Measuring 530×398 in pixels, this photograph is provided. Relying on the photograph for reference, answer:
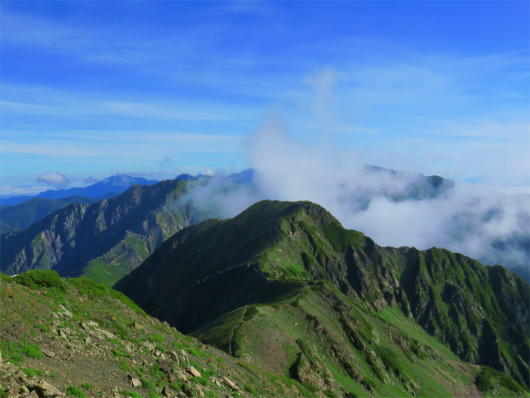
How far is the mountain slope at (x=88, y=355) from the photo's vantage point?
101 ft

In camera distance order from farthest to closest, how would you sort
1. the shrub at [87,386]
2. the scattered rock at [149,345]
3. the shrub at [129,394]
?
the scattered rock at [149,345]
the shrub at [129,394]
the shrub at [87,386]

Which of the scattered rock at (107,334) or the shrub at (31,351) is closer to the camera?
the shrub at (31,351)

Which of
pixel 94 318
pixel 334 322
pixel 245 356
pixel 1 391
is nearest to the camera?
pixel 1 391

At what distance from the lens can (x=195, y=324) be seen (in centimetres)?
19638

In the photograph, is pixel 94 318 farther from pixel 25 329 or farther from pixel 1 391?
pixel 1 391

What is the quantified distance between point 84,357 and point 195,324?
166 meters

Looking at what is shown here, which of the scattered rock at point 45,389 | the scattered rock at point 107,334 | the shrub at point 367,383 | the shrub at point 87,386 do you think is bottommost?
the shrub at point 367,383

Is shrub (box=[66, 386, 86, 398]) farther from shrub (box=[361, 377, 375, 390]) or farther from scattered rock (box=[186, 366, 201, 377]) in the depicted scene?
shrub (box=[361, 377, 375, 390])

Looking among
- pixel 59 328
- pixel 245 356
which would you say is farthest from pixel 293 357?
pixel 59 328

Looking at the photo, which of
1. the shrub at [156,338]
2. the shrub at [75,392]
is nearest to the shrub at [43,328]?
the shrub at [75,392]

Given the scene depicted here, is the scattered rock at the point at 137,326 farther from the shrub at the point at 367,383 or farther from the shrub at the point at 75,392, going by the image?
the shrub at the point at 367,383

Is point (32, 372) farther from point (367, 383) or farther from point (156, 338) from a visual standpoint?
point (367, 383)

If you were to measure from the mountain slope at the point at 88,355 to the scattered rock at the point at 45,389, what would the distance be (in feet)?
0.20

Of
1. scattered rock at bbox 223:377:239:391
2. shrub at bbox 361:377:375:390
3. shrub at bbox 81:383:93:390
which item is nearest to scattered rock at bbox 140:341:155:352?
scattered rock at bbox 223:377:239:391
